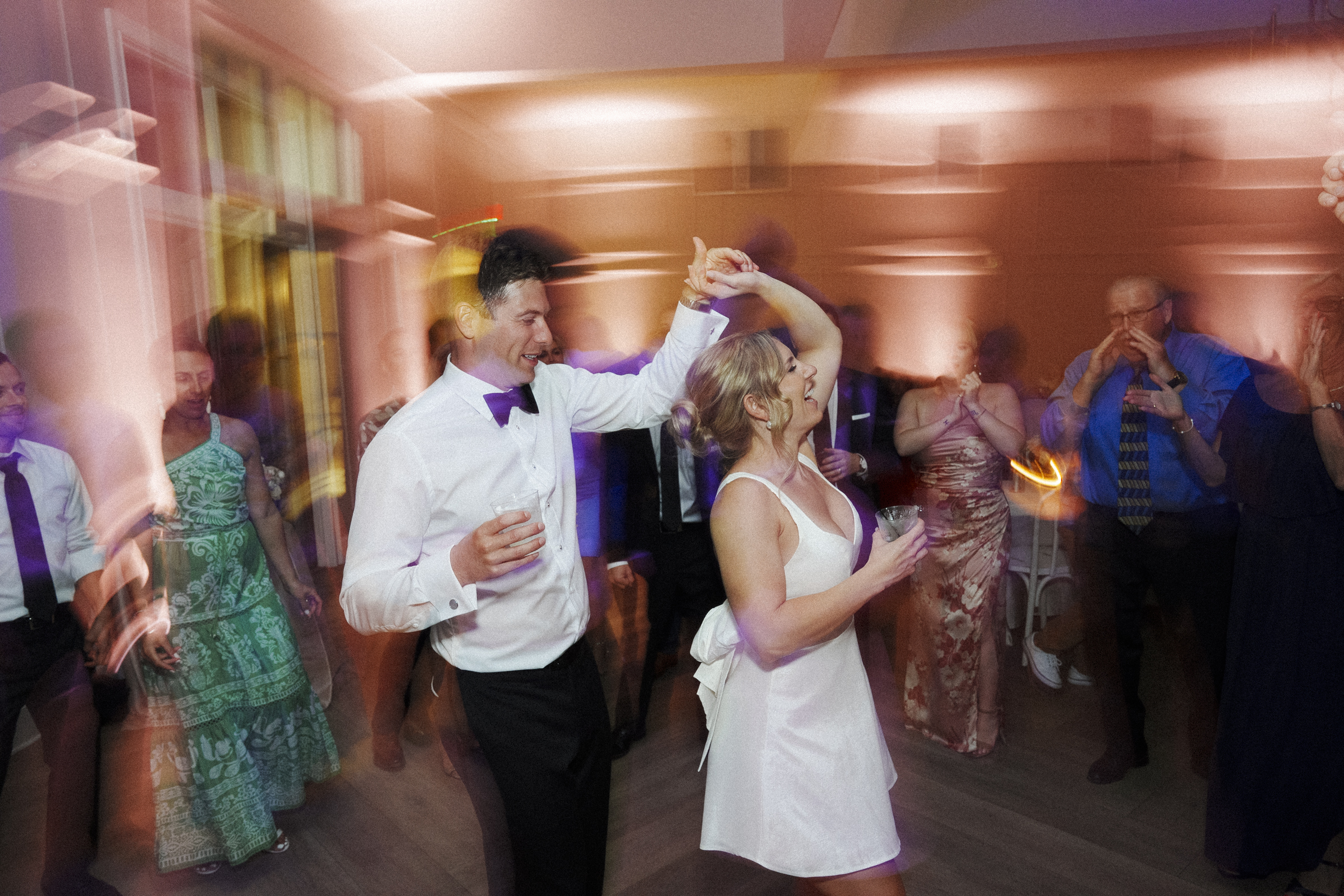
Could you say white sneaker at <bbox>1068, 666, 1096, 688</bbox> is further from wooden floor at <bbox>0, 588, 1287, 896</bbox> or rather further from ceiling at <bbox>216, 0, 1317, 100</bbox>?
ceiling at <bbox>216, 0, 1317, 100</bbox>

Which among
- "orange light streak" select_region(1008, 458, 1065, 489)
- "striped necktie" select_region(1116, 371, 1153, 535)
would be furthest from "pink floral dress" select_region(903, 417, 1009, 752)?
"orange light streak" select_region(1008, 458, 1065, 489)

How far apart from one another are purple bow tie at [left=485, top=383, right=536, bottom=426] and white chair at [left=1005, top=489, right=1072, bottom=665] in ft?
8.86

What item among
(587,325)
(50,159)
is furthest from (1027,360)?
(50,159)

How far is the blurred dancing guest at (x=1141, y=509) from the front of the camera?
7.20 ft

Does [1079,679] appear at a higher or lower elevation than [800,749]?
lower

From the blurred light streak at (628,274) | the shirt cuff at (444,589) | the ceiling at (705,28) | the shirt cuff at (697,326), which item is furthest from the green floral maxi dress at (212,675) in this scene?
the blurred light streak at (628,274)

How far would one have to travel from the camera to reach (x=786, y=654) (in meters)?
1.25

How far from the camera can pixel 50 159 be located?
2.95 m

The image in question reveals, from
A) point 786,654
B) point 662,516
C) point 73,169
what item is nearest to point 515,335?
point 786,654

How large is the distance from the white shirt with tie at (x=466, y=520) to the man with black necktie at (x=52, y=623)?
108cm

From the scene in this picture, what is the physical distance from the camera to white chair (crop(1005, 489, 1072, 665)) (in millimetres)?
3422

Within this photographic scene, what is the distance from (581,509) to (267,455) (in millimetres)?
3158

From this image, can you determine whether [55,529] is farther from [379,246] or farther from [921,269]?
[921,269]

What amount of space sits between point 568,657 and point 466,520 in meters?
0.33
